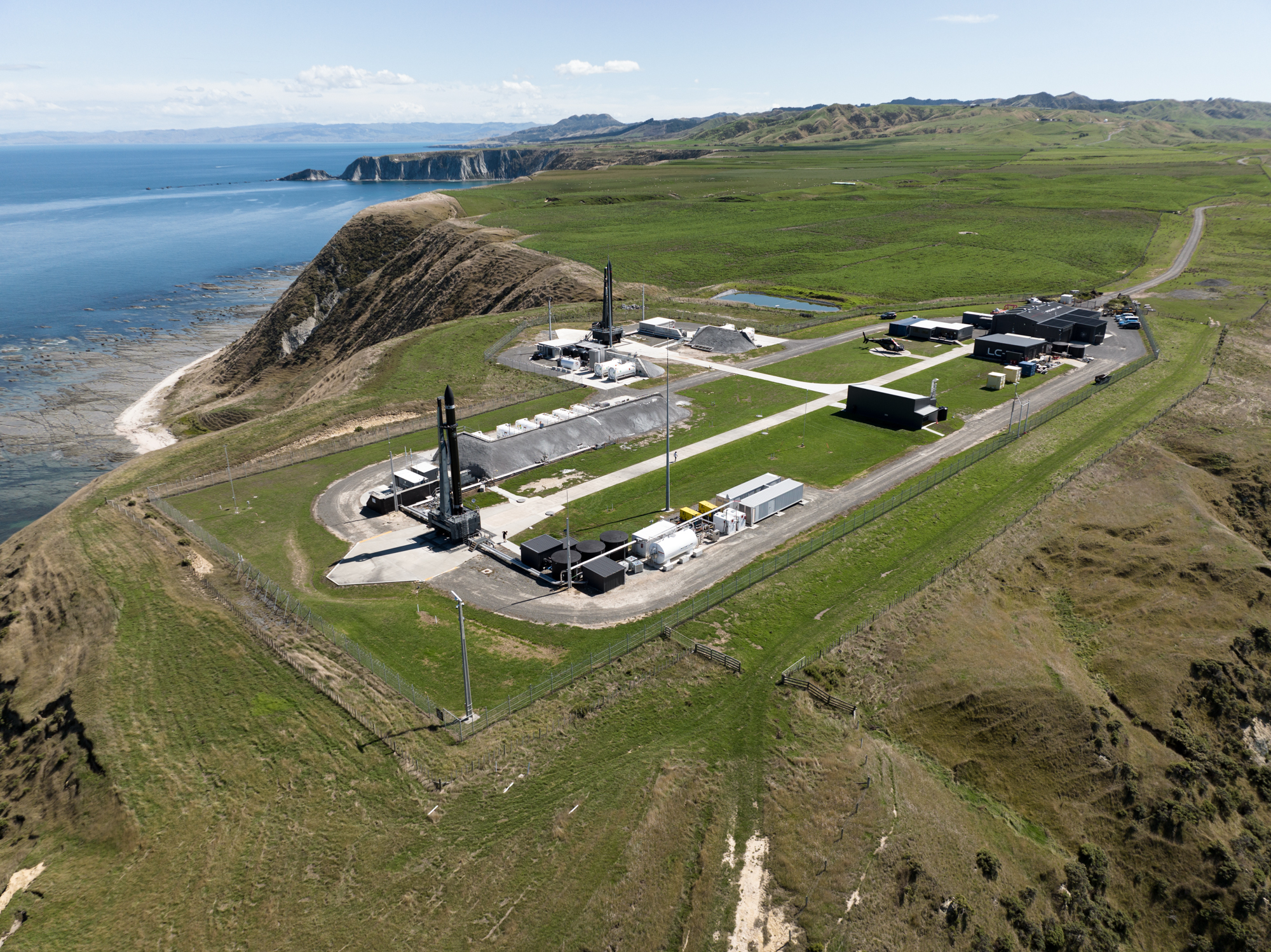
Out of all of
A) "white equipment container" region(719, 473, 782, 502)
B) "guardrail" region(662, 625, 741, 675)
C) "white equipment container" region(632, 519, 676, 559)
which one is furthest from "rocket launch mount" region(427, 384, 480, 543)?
"white equipment container" region(719, 473, 782, 502)

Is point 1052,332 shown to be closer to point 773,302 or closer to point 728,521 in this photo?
point 773,302

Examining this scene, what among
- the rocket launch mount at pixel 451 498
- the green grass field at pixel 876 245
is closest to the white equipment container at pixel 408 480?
the rocket launch mount at pixel 451 498

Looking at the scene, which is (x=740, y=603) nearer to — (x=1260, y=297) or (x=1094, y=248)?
(x=1260, y=297)

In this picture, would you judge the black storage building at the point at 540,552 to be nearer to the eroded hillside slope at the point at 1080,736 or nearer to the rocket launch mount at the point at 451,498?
the rocket launch mount at the point at 451,498

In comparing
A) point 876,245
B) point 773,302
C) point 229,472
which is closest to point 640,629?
point 229,472

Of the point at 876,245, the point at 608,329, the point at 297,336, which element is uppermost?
the point at 876,245

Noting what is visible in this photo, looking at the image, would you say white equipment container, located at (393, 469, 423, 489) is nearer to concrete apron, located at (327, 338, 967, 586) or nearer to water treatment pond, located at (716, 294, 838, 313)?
concrete apron, located at (327, 338, 967, 586)

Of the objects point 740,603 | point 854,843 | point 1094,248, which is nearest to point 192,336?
point 740,603
